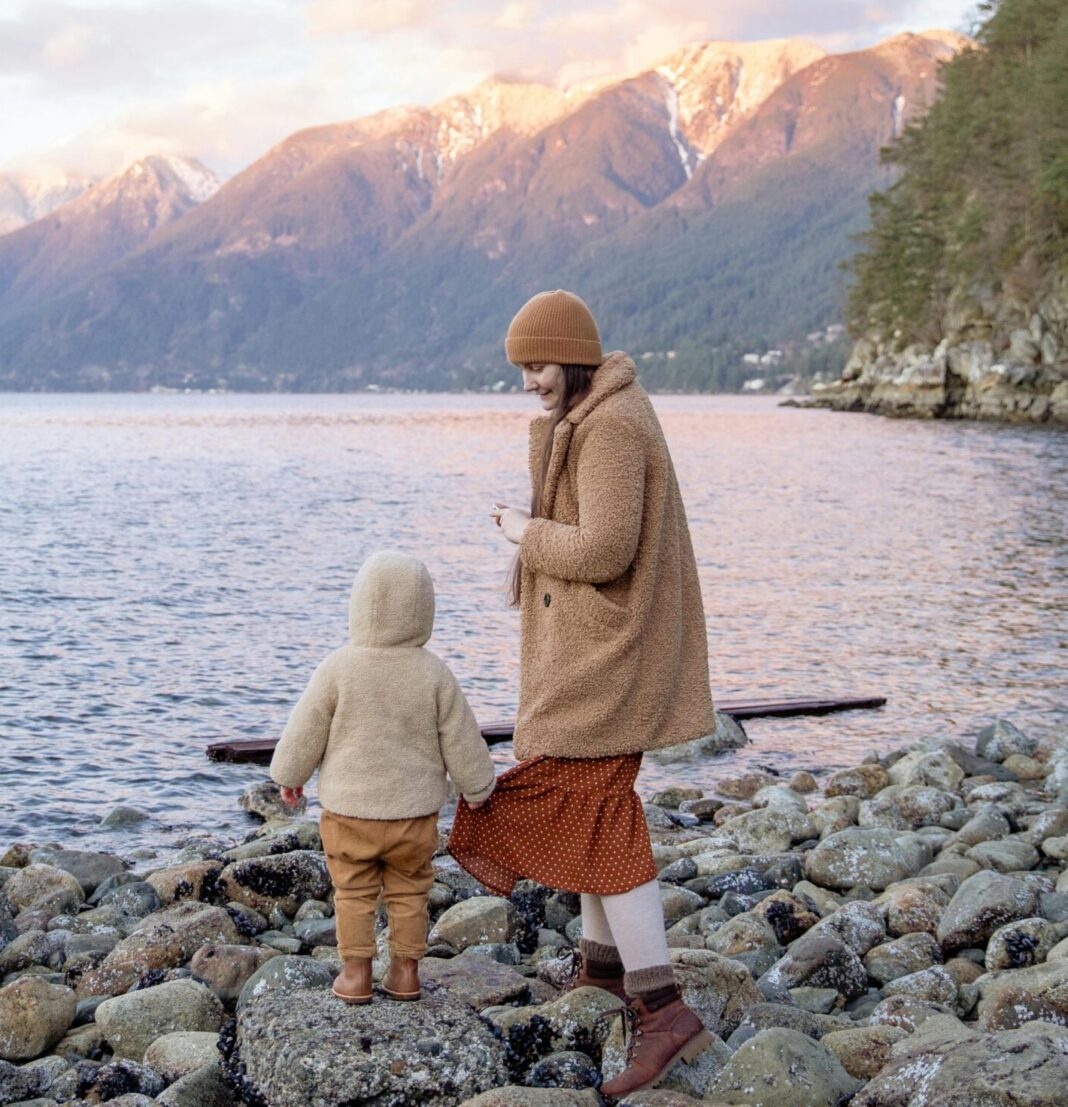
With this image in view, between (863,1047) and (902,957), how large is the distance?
57.8 inches

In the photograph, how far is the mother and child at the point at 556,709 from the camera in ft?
15.3

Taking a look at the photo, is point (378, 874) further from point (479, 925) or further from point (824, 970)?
point (824, 970)

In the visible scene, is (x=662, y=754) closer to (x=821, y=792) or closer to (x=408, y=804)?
(x=821, y=792)

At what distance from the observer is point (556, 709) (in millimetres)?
4730

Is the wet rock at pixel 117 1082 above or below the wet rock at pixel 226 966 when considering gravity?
above

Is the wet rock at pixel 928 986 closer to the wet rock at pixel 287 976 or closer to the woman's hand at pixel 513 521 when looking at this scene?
the wet rock at pixel 287 976

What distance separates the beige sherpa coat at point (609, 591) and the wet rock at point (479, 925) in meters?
2.14

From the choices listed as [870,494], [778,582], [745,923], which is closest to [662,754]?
[745,923]

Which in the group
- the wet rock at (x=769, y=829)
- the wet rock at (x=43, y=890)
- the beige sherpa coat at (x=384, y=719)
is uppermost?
the beige sherpa coat at (x=384, y=719)

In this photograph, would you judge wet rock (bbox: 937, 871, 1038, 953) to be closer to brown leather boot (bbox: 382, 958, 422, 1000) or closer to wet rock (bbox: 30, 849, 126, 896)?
brown leather boot (bbox: 382, 958, 422, 1000)

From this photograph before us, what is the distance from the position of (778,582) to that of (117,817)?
47.0ft

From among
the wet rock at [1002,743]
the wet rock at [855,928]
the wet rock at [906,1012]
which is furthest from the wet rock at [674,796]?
the wet rock at [906,1012]

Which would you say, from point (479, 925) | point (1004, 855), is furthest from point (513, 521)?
point (1004, 855)

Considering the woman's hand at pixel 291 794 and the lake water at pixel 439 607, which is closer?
the woman's hand at pixel 291 794
